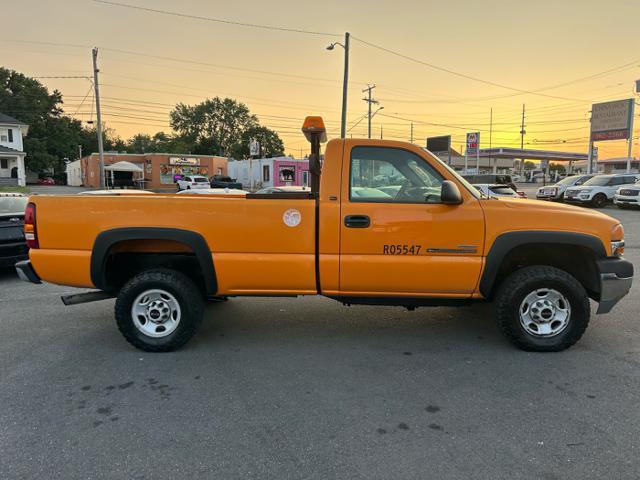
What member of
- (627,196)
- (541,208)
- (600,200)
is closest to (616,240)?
(541,208)

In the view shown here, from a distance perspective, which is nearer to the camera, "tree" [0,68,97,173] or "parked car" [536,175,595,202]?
"parked car" [536,175,595,202]

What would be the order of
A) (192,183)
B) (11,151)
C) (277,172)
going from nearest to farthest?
(192,183)
(11,151)
(277,172)

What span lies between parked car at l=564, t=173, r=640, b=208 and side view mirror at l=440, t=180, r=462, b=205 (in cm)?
2326

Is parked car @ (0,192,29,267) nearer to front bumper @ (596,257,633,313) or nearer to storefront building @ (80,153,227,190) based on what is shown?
front bumper @ (596,257,633,313)

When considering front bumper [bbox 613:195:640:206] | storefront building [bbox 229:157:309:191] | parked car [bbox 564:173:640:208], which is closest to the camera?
front bumper [bbox 613:195:640:206]

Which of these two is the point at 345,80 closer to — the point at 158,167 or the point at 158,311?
the point at 158,311

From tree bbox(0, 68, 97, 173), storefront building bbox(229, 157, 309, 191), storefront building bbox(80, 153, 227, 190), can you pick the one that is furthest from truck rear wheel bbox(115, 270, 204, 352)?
tree bbox(0, 68, 97, 173)

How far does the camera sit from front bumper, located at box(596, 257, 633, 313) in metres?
4.28

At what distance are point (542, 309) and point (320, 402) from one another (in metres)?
2.29

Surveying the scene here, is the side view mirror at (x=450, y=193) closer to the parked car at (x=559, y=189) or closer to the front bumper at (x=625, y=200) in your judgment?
the front bumper at (x=625, y=200)

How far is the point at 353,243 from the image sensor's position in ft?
13.9

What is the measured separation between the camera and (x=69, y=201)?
4309mm

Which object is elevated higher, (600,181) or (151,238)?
(600,181)

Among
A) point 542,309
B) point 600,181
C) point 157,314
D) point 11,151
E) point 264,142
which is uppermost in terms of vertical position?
point 264,142
